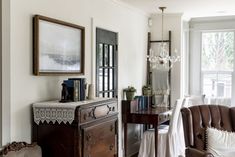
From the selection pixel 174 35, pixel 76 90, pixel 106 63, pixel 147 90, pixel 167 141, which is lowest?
pixel 167 141

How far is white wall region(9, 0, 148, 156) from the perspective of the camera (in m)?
3.03

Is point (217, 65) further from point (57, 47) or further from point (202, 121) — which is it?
point (57, 47)

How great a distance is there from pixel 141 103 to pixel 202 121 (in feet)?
7.15

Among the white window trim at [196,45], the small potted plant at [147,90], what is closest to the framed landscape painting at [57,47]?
the small potted plant at [147,90]

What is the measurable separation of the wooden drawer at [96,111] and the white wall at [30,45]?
50cm

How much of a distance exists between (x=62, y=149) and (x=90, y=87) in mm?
827

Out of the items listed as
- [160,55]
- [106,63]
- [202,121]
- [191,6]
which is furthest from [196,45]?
[202,121]

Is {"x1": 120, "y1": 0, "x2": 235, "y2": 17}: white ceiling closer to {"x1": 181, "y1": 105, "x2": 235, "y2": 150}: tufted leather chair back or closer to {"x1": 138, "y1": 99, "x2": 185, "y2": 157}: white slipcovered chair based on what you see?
{"x1": 138, "y1": 99, "x2": 185, "y2": 157}: white slipcovered chair

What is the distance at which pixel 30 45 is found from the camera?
10.6 feet

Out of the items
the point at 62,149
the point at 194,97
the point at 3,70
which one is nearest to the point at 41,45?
the point at 3,70

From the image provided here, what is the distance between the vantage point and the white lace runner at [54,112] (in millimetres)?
3088

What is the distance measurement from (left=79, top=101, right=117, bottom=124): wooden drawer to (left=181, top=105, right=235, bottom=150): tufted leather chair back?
795 millimetres

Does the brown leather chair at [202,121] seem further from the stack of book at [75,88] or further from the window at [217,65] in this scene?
the window at [217,65]

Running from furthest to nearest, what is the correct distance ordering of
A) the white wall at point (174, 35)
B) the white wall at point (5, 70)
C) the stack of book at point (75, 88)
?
the white wall at point (174, 35) → the stack of book at point (75, 88) → the white wall at point (5, 70)
